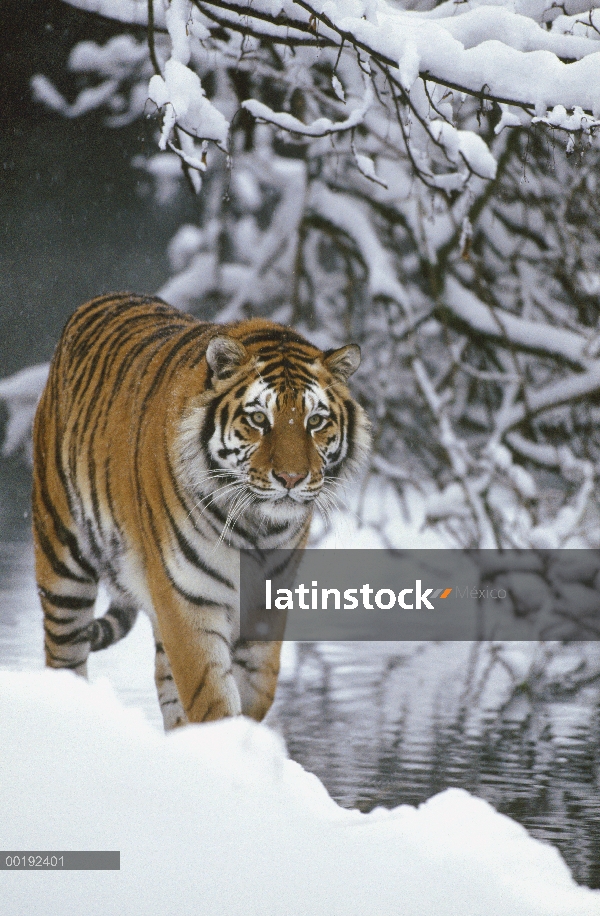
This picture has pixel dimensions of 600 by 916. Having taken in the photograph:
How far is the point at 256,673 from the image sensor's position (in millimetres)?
2330

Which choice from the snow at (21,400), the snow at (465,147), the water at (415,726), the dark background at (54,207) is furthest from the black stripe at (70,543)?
the snow at (21,400)

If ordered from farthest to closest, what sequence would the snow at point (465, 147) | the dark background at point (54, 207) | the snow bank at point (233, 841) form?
the dark background at point (54, 207), the snow at point (465, 147), the snow bank at point (233, 841)

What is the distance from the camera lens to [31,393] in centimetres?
470

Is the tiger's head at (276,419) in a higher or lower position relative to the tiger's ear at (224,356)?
lower

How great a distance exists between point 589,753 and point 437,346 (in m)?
3.45

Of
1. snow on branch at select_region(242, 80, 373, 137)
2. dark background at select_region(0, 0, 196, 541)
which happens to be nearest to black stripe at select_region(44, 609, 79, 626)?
dark background at select_region(0, 0, 196, 541)

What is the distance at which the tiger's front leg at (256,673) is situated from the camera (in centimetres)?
232

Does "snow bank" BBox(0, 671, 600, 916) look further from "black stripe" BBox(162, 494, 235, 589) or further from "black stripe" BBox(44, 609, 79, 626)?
"black stripe" BBox(44, 609, 79, 626)

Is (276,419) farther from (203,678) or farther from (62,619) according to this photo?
(62,619)

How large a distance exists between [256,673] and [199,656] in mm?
224

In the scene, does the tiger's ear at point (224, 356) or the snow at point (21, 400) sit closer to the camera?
the tiger's ear at point (224, 356)

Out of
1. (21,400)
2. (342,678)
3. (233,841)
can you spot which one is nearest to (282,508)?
(233,841)

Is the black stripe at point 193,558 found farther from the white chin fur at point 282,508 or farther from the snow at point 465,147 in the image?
the snow at point 465,147

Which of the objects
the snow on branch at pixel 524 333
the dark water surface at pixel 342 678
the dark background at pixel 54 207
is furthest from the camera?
the snow on branch at pixel 524 333
